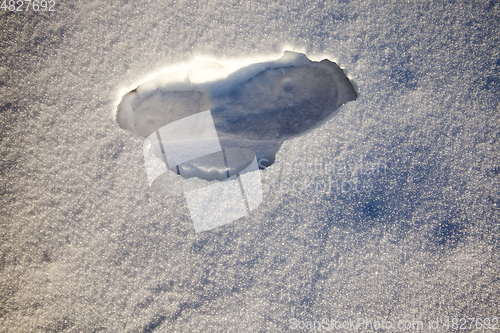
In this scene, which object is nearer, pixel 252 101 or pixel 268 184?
pixel 268 184

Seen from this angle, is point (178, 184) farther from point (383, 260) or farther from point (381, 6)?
point (381, 6)

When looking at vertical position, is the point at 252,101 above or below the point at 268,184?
above

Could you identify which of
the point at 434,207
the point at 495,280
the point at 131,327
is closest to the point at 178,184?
the point at 131,327

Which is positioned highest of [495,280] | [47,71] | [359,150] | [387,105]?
[47,71]
